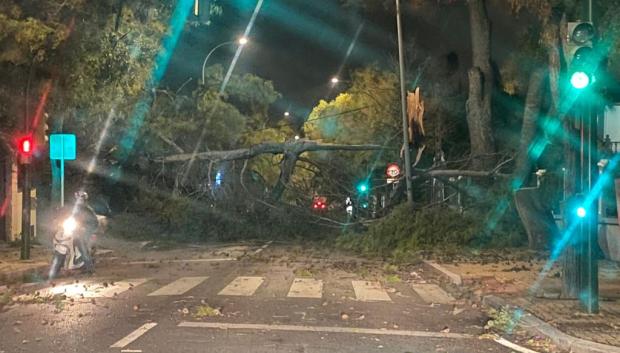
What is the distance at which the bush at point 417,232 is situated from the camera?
819 inches

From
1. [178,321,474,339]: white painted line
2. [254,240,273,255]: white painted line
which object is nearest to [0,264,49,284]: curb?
[178,321,474,339]: white painted line

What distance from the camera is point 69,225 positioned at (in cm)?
1480

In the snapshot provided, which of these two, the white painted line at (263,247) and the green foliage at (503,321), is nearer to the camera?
the green foliage at (503,321)

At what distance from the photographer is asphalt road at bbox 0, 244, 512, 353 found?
8.09m

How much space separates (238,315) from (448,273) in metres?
6.23

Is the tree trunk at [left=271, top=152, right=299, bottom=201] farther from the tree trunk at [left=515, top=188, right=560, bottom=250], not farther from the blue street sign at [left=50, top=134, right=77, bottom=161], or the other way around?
the blue street sign at [left=50, top=134, right=77, bottom=161]

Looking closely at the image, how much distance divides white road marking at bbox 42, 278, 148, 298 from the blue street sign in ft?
17.1

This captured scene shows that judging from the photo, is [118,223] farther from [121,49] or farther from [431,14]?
[431,14]

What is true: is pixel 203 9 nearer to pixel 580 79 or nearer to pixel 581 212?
pixel 580 79

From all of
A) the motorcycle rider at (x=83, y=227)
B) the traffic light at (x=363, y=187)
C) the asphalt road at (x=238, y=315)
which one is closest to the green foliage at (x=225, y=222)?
the traffic light at (x=363, y=187)

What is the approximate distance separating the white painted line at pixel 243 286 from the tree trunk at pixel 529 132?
10.7 metres

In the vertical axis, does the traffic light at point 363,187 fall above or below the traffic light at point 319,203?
above

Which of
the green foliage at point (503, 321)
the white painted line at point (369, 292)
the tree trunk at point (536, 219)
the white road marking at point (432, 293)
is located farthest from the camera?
the tree trunk at point (536, 219)

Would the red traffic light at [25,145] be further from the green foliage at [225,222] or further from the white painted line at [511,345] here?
the white painted line at [511,345]
